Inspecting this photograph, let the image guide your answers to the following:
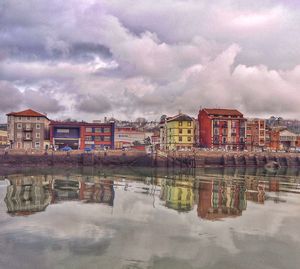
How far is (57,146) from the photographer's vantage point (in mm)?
88062

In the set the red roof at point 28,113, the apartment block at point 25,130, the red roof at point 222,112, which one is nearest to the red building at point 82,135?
the apartment block at point 25,130

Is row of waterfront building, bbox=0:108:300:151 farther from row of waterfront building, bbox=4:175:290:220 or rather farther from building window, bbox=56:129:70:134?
row of waterfront building, bbox=4:175:290:220

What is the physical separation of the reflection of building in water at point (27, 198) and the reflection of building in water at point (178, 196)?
10.3 metres

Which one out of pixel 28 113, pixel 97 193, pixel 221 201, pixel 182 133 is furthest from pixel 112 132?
pixel 221 201

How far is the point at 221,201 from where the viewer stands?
2969cm

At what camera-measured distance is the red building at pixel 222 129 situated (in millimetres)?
91562

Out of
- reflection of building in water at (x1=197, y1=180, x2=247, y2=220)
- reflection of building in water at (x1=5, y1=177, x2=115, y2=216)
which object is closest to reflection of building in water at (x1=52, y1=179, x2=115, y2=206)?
reflection of building in water at (x1=5, y1=177, x2=115, y2=216)

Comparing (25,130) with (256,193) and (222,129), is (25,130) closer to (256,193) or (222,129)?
(222,129)

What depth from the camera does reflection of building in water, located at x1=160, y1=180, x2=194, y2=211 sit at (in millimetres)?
27688

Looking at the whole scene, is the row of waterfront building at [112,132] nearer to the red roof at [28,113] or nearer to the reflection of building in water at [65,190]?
the red roof at [28,113]

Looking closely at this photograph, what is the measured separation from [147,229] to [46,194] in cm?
1544

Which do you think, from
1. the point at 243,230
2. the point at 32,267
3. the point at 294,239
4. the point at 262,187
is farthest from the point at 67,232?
the point at 262,187

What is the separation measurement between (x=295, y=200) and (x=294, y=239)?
1399 centimetres

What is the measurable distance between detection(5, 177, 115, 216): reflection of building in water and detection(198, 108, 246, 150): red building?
5414 cm
